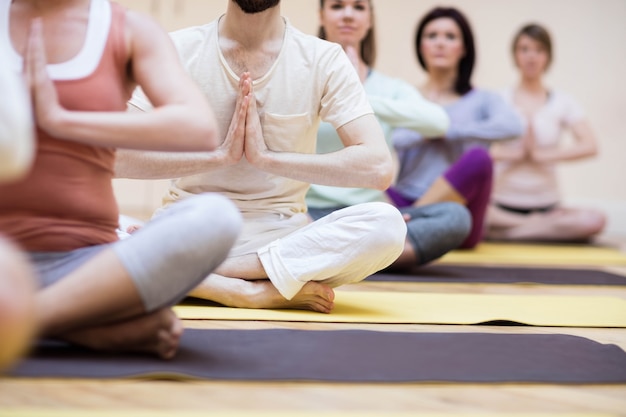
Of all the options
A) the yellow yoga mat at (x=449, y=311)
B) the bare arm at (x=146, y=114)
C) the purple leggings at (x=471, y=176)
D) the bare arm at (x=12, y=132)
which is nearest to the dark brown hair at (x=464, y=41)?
the purple leggings at (x=471, y=176)

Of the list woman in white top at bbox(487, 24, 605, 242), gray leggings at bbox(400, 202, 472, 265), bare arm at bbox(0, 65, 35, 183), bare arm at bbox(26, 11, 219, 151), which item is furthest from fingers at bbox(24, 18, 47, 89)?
woman in white top at bbox(487, 24, 605, 242)

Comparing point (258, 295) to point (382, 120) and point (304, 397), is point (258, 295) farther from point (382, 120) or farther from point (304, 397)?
point (382, 120)

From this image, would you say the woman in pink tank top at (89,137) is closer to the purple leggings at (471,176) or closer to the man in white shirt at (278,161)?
the man in white shirt at (278,161)

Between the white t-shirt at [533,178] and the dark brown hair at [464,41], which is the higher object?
the dark brown hair at [464,41]

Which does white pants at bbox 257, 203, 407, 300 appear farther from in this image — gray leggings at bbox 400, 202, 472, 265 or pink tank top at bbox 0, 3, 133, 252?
gray leggings at bbox 400, 202, 472, 265

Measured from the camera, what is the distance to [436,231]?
3.09 metres

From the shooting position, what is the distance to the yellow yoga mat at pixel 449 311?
2100mm

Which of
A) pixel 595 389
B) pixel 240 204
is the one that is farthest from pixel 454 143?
pixel 595 389

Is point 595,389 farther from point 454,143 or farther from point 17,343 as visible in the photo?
point 454,143

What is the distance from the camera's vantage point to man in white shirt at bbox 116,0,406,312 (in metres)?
2.10

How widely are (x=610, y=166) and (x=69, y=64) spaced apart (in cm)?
531

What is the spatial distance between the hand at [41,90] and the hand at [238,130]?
2.18 feet

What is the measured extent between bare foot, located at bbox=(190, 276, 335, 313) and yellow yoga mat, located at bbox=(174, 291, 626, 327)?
0.02 meters

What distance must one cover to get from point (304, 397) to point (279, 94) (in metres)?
1.02
